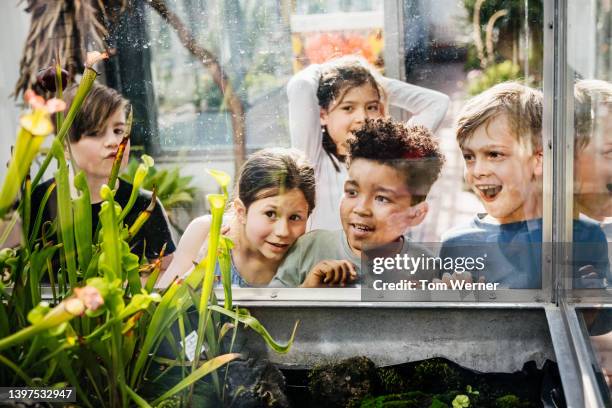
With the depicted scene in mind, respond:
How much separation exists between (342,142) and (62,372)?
133 centimetres

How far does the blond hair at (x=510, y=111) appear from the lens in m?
2.57

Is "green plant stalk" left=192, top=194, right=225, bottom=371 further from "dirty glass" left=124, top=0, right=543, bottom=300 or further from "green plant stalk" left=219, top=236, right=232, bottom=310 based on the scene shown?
"dirty glass" left=124, top=0, right=543, bottom=300

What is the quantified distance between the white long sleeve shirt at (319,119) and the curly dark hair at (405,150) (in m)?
0.06

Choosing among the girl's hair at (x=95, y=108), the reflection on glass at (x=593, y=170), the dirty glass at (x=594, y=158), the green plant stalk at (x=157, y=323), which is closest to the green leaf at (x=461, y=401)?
the dirty glass at (x=594, y=158)

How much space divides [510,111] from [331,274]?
0.96m

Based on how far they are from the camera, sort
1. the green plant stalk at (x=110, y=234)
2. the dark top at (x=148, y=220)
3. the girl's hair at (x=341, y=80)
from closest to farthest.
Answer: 1. the green plant stalk at (x=110, y=234)
2. the girl's hair at (x=341, y=80)
3. the dark top at (x=148, y=220)

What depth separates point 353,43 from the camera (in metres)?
2.64

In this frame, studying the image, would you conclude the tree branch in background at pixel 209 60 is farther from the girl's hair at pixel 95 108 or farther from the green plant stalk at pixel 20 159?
the green plant stalk at pixel 20 159

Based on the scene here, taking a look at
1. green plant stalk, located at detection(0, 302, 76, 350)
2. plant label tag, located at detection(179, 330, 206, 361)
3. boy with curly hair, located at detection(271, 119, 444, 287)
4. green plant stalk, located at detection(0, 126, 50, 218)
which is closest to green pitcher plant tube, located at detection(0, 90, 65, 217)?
green plant stalk, located at detection(0, 126, 50, 218)

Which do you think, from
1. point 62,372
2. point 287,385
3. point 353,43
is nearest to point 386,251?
point 287,385

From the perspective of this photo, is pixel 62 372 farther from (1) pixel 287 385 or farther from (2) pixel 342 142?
(2) pixel 342 142

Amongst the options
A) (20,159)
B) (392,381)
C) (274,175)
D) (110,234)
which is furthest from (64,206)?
(392,381)

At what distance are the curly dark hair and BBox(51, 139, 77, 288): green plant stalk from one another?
1.16 meters

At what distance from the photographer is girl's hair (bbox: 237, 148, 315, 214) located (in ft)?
9.13
